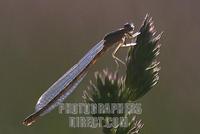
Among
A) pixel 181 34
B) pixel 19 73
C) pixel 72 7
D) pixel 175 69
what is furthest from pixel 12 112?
pixel 72 7

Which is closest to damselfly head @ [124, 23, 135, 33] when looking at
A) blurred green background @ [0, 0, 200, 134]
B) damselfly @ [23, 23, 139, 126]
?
damselfly @ [23, 23, 139, 126]

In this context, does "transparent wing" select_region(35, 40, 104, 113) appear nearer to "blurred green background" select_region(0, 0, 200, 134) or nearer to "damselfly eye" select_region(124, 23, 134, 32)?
"damselfly eye" select_region(124, 23, 134, 32)

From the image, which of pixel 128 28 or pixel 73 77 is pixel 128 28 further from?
pixel 73 77

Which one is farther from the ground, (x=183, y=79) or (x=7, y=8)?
(x=7, y=8)

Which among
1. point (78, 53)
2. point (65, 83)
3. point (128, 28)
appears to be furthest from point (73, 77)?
point (78, 53)

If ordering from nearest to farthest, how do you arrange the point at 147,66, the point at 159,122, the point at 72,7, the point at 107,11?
1. the point at 147,66
2. the point at 159,122
3. the point at 107,11
4. the point at 72,7

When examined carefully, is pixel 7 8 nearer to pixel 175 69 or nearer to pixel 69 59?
pixel 69 59
